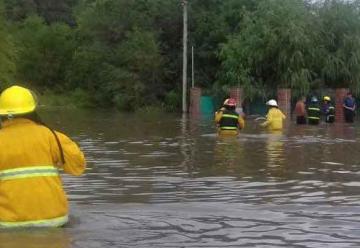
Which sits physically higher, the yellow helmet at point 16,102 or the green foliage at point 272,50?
the green foliage at point 272,50

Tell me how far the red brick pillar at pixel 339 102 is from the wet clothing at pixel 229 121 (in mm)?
17762

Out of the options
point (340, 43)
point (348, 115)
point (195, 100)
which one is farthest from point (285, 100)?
point (195, 100)

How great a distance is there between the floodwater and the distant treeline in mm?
22475

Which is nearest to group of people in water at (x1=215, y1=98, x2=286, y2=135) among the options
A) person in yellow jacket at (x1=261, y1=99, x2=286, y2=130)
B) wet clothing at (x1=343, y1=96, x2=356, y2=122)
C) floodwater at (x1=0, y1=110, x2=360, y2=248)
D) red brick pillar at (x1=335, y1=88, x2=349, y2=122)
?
floodwater at (x1=0, y1=110, x2=360, y2=248)

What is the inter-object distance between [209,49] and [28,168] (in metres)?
44.5

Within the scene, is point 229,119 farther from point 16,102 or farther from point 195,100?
point 195,100

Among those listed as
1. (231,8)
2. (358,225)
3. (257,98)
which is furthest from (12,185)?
(231,8)

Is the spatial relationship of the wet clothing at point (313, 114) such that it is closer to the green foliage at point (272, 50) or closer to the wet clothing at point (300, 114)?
the wet clothing at point (300, 114)

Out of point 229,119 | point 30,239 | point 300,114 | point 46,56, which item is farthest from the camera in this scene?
point 46,56

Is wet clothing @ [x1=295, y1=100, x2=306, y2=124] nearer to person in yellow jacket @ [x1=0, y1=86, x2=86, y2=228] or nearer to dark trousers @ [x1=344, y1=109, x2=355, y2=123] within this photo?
dark trousers @ [x1=344, y1=109, x2=355, y2=123]

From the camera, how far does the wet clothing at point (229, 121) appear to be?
20.6 metres

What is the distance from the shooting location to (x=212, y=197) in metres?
10.6

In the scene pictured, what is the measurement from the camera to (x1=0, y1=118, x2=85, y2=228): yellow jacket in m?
6.60

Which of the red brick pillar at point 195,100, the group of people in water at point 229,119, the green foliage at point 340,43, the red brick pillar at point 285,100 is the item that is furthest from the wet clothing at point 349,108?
the group of people in water at point 229,119
